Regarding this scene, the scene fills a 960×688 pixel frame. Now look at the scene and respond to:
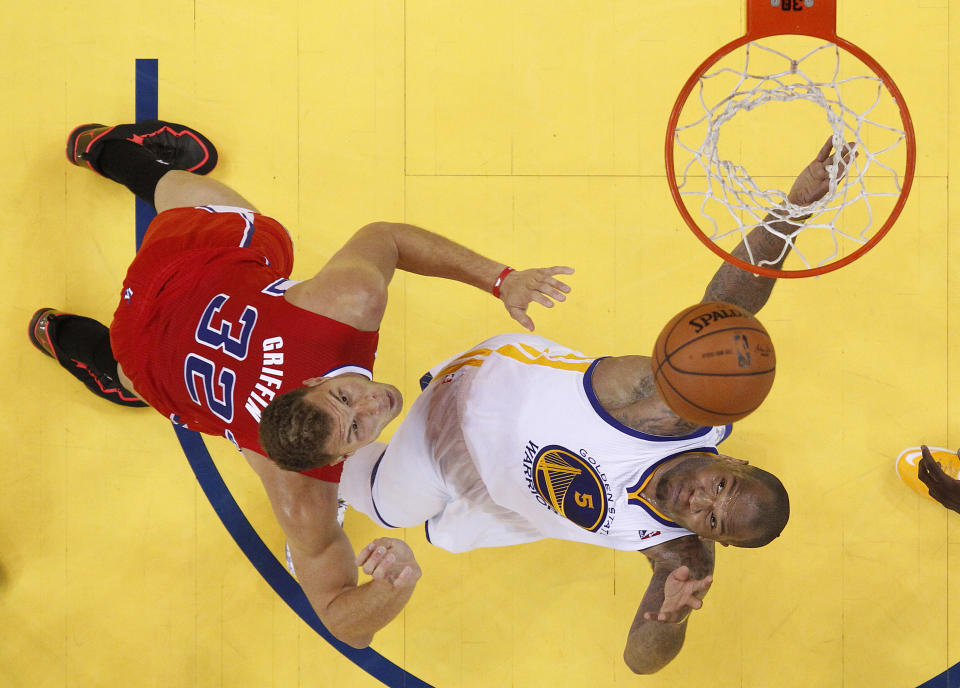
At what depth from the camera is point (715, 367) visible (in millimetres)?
1972

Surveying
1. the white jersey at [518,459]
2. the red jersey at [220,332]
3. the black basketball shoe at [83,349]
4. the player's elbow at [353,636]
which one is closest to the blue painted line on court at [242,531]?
the black basketball shoe at [83,349]

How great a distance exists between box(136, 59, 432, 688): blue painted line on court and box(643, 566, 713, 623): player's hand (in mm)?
1620

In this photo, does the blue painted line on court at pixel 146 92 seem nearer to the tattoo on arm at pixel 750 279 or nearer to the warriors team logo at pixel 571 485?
the warriors team logo at pixel 571 485

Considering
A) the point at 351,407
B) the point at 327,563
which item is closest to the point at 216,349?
the point at 351,407

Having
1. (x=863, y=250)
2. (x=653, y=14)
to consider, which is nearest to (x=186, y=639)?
(x=863, y=250)

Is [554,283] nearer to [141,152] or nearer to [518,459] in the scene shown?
[518,459]

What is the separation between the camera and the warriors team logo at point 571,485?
7.29 feet

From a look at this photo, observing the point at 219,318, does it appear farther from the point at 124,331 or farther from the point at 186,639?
the point at 186,639

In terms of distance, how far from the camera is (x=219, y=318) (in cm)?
Result: 236

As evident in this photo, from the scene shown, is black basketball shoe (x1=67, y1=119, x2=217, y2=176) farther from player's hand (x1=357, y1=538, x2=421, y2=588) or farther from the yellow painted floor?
player's hand (x1=357, y1=538, x2=421, y2=588)

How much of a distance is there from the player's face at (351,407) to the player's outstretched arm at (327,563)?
0.33m

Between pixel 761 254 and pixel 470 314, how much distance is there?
1393mm

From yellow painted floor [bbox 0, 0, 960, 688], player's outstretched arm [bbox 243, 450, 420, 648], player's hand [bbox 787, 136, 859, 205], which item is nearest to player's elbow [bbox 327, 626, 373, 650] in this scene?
player's outstretched arm [bbox 243, 450, 420, 648]

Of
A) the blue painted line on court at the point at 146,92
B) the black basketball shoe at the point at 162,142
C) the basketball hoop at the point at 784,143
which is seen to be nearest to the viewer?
the basketball hoop at the point at 784,143
